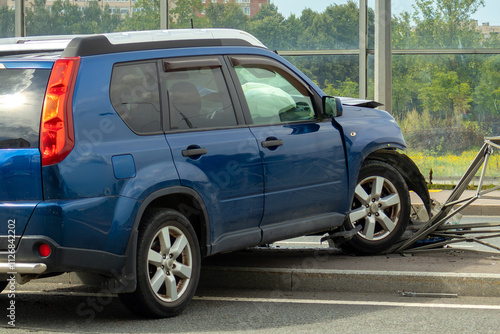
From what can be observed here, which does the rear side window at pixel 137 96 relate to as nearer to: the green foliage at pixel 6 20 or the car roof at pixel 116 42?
the car roof at pixel 116 42

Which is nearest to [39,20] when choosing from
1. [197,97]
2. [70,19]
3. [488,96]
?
[70,19]

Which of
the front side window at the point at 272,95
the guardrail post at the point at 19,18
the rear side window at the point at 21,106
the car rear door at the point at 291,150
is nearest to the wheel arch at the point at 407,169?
the car rear door at the point at 291,150

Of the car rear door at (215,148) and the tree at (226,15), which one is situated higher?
the tree at (226,15)

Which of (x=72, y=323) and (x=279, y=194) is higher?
(x=279, y=194)

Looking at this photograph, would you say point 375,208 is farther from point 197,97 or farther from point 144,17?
point 144,17

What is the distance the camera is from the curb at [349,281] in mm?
6477

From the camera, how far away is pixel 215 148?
6.04m

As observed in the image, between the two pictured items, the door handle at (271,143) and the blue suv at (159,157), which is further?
the door handle at (271,143)

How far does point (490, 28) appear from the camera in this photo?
1761 cm

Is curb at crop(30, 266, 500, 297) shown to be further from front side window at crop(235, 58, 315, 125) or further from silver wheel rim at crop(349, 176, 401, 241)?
front side window at crop(235, 58, 315, 125)

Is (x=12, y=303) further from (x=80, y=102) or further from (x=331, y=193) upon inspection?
(x=331, y=193)

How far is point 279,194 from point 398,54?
1190 centimetres

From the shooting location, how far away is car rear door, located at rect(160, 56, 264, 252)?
19.4 ft

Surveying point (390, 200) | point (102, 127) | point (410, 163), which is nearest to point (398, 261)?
point (390, 200)
